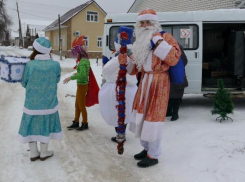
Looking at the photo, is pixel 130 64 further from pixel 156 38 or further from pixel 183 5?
pixel 183 5

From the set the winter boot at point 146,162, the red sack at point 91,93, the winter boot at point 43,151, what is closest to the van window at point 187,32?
the red sack at point 91,93

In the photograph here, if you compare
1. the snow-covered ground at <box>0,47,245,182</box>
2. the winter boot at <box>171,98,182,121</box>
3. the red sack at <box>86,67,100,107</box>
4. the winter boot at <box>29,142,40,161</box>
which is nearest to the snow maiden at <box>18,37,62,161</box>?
the winter boot at <box>29,142,40,161</box>

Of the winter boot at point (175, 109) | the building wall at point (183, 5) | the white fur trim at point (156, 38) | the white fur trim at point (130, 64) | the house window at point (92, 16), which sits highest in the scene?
the house window at point (92, 16)

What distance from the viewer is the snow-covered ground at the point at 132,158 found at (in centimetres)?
396

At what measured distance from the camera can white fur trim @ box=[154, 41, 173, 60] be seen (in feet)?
12.6

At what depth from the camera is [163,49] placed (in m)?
3.86

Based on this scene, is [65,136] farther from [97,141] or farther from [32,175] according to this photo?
[32,175]

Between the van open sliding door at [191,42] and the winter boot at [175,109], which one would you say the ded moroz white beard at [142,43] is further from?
the van open sliding door at [191,42]

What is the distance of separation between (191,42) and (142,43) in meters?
3.97

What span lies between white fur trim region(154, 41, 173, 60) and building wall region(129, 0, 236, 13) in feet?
32.3

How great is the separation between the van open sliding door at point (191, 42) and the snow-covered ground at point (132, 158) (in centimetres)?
145

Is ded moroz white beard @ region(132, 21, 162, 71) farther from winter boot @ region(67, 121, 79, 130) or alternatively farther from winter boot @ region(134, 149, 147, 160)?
winter boot @ region(67, 121, 79, 130)

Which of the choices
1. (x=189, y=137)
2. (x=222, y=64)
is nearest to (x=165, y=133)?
(x=189, y=137)

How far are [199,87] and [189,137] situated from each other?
2723mm
